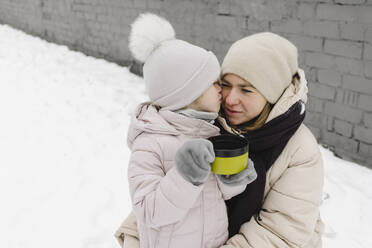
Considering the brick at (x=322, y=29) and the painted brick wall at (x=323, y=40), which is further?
the brick at (x=322, y=29)

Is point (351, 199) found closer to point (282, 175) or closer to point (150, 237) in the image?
point (282, 175)

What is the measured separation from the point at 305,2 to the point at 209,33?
1.81 metres

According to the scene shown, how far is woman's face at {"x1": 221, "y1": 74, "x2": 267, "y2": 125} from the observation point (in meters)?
1.66

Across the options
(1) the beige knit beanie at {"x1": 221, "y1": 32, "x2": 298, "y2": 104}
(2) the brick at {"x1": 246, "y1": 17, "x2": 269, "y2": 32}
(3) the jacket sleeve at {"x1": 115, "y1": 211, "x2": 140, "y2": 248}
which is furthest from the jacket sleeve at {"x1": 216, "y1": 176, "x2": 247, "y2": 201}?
(2) the brick at {"x1": 246, "y1": 17, "x2": 269, "y2": 32}

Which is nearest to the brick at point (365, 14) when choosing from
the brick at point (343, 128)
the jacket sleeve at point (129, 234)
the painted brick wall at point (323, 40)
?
the painted brick wall at point (323, 40)

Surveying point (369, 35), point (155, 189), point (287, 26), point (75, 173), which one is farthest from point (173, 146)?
point (287, 26)

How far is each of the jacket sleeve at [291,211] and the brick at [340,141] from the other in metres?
2.76

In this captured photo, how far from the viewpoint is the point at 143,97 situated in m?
6.18

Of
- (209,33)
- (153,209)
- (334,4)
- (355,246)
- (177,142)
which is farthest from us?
(209,33)

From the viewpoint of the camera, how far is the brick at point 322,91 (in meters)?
4.11

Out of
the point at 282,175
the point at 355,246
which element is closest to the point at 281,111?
the point at 282,175

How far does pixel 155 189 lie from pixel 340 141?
3.36 m

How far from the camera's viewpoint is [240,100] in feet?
5.46

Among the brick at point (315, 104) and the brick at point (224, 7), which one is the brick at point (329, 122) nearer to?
the brick at point (315, 104)
